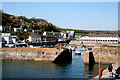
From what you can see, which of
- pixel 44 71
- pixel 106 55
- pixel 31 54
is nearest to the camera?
pixel 44 71

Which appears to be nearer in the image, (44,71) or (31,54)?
(44,71)

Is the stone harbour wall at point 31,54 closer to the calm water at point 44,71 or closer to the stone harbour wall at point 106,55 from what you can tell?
the calm water at point 44,71

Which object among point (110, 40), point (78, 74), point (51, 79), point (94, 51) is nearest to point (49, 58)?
point (94, 51)

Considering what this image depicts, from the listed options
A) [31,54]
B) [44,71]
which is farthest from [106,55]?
[31,54]

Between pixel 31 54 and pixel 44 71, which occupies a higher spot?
pixel 31 54

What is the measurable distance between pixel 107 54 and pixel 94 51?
2070 millimetres

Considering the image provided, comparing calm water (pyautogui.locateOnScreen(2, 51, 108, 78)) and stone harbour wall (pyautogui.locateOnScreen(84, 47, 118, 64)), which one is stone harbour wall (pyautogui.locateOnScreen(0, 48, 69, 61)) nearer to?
calm water (pyautogui.locateOnScreen(2, 51, 108, 78))

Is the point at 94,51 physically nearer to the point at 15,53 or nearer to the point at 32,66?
the point at 32,66

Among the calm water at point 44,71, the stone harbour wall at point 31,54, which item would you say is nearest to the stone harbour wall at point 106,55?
the calm water at point 44,71

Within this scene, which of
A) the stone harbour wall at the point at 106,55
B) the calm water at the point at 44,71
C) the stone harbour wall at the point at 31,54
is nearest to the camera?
the calm water at the point at 44,71

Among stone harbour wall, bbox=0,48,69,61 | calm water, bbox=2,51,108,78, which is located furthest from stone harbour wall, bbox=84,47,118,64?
stone harbour wall, bbox=0,48,69,61

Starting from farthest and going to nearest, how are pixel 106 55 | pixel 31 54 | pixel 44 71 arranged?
1. pixel 31 54
2. pixel 106 55
3. pixel 44 71

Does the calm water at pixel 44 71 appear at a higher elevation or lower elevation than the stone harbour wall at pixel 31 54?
lower

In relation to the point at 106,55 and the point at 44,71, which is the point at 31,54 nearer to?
the point at 44,71
